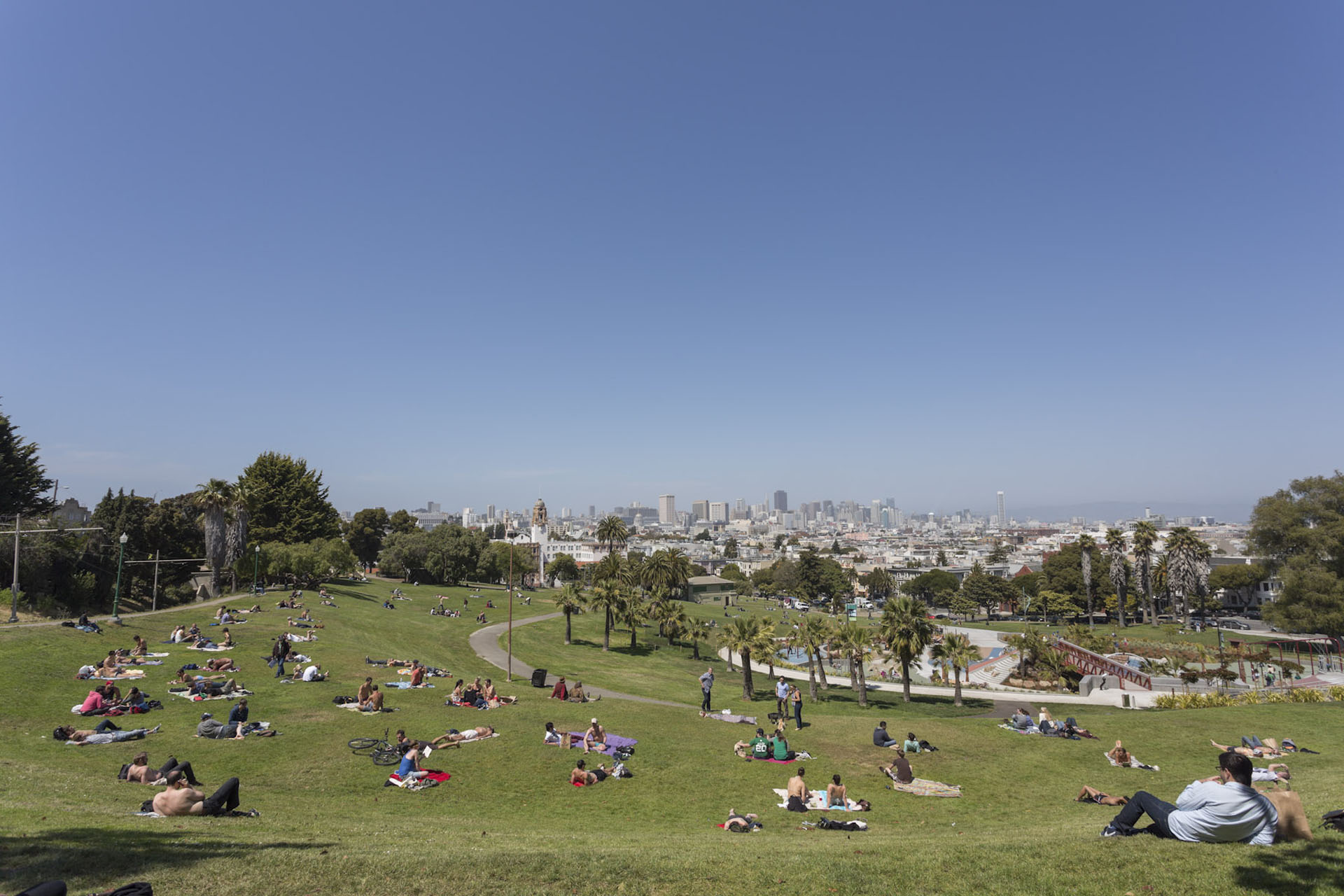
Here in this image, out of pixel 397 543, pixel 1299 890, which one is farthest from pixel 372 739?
pixel 397 543

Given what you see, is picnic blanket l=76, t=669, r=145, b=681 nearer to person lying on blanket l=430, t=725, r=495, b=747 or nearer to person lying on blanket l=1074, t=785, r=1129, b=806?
person lying on blanket l=430, t=725, r=495, b=747

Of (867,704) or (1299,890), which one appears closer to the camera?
(1299,890)

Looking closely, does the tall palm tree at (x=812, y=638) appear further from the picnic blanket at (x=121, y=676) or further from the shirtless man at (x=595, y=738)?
the picnic blanket at (x=121, y=676)

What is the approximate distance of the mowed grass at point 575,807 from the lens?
8.55m

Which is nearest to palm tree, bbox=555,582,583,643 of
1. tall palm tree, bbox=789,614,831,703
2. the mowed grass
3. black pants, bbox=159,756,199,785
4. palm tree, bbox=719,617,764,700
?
palm tree, bbox=719,617,764,700

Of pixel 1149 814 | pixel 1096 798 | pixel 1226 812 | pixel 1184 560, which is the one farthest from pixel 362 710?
pixel 1184 560

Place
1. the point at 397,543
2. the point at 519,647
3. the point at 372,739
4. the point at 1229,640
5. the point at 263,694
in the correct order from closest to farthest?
1. the point at 372,739
2. the point at 263,694
3. the point at 519,647
4. the point at 1229,640
5. the point at 397,543

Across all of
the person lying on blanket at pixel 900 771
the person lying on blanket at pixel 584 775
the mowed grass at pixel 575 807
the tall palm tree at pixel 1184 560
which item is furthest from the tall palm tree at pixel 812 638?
the tall palm tree at pixel 1184 560

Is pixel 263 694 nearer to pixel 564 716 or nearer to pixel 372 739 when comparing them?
pixel 372 739

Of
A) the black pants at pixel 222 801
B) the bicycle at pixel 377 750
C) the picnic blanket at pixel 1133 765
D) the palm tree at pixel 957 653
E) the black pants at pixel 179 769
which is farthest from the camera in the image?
the palm tree at pixel 957 653

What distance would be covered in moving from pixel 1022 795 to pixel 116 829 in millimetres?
19293

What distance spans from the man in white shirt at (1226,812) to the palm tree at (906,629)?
3024 centimetres

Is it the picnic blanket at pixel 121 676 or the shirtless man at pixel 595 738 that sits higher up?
the picnic blanket at pixel 121 676

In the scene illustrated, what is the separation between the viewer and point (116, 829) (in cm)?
992
